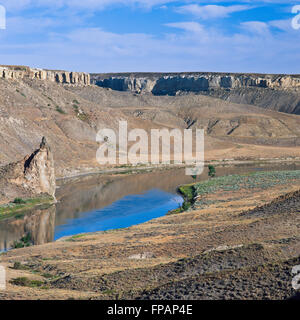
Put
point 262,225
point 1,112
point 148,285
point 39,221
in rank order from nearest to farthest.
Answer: point 148,285 → point 262,225 → point 39,221 → point 1,112

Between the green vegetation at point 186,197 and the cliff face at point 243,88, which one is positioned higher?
the cliff face at point 243,88

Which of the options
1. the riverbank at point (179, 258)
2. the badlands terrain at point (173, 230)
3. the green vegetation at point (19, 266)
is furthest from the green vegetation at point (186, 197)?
the green vegetation at point (19, 266)

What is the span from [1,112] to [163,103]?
295ft

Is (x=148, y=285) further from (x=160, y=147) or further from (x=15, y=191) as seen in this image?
(x=160, y=147)

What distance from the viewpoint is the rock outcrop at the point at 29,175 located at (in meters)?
50.5

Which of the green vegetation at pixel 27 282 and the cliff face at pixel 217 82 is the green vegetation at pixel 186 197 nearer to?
the green vegetation at pixel 27 282

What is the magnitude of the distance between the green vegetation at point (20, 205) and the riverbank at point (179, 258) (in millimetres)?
12392

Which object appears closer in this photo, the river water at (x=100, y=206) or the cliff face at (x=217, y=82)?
the river water at (x=100, y=206)

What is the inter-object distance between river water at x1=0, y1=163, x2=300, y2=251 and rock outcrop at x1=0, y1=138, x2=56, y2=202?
2.85m

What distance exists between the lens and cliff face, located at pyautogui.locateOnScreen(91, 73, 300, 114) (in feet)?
534

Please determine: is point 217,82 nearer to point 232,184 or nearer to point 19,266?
point 232,184

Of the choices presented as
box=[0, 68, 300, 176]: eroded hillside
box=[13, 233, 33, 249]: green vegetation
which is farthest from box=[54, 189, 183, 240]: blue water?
box=[0, 68, 300, 176]: eroded hillside
